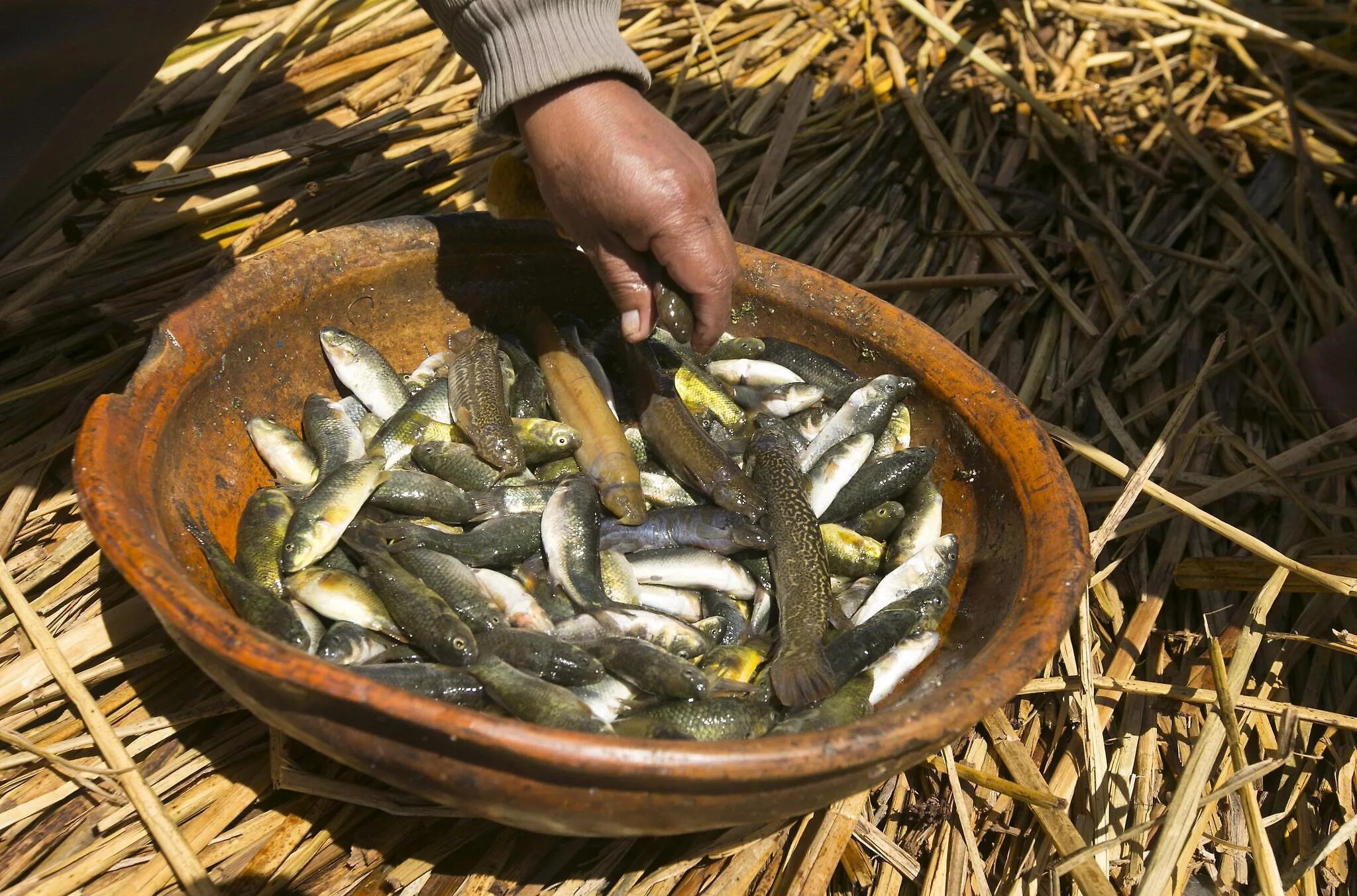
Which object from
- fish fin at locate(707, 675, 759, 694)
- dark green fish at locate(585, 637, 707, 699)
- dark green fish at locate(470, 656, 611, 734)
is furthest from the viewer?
fish fin at locate(707, 675, 759, 694)

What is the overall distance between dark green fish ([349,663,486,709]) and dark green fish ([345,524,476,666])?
7 centimetres

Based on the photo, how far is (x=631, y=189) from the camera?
2.82 m

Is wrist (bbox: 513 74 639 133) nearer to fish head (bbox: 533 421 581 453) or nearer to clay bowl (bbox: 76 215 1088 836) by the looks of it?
clay bowl (bbox: 76 215 1088 836)

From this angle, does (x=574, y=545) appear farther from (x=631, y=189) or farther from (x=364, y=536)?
(x=631, y=189)

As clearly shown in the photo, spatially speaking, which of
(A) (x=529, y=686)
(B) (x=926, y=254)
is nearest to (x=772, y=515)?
(A) (x=529, y=686)

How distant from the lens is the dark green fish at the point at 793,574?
2.75m

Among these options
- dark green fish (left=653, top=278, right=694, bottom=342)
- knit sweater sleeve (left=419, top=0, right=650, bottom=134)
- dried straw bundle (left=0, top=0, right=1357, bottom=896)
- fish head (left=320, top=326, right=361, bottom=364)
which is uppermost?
knit sweater sleeve (left=419, top=0, right=650, bottom=134)

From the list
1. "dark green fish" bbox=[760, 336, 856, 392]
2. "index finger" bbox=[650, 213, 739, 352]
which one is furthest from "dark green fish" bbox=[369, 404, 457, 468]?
"dark green fish" bbox=[760, 336, 856, 392]

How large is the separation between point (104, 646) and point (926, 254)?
14.2ft

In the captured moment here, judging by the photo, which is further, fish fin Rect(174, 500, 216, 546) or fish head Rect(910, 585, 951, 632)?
fish head Rect(910, 585, 951, 632)

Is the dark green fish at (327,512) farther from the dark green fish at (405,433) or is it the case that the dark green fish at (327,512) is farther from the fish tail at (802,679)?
the fish tail at (802,679)

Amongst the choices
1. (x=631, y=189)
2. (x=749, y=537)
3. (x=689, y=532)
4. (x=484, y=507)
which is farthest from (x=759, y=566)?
(x=631, y=189)

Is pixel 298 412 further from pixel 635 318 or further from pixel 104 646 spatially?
pixel 635 318

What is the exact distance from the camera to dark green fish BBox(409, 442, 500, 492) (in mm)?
3338
